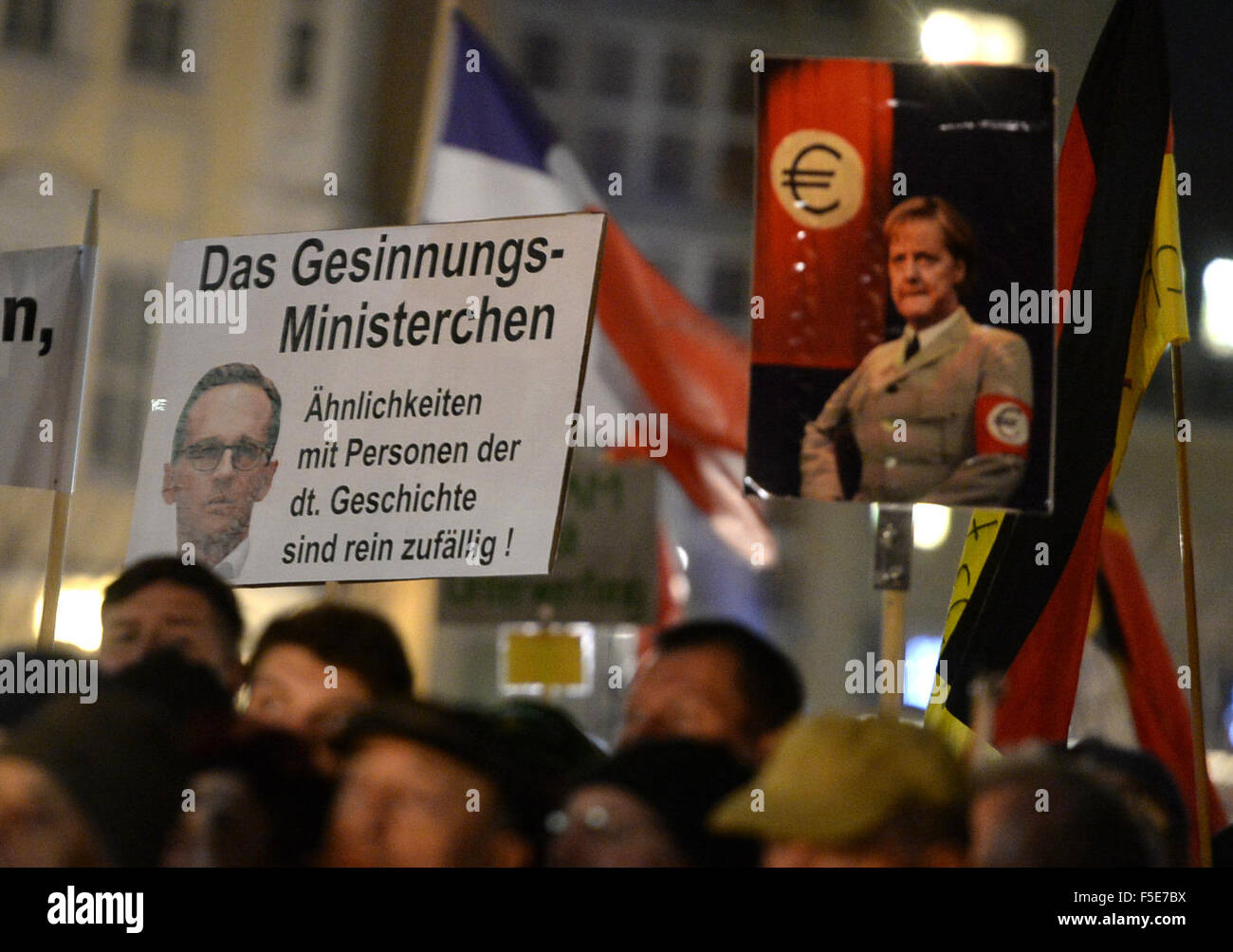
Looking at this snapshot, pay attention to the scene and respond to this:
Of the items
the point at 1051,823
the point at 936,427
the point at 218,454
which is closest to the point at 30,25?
the point at 218,454

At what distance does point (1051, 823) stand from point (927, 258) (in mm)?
2136

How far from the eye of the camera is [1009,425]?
3.81 metres

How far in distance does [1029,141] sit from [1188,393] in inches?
897

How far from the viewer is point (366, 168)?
21906 millimetres

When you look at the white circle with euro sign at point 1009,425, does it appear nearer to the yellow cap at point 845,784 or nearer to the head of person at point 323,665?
the head of person at point 323,665

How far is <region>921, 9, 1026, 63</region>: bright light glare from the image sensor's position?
27.3 meters

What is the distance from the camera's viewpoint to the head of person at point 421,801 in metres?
2.19

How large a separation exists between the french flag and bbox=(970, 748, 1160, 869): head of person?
315 centimetres

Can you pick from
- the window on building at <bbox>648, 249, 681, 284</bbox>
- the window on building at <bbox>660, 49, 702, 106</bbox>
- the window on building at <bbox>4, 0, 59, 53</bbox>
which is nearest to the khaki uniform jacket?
the window on building at <bbox>4, 0, 59, 53</bbox>

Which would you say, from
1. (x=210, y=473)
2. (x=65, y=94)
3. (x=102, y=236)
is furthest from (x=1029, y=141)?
(x=65, y=94)

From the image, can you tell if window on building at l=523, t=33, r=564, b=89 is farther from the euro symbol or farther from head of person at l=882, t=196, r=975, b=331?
head of person at l=882, t=196, r=975, b=331

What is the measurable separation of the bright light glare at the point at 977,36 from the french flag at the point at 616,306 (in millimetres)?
20373

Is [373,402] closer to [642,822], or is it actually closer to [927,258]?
[927,258]

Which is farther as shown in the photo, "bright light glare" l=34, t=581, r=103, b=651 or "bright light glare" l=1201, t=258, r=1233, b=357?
"bright light glare" l=1201, t=258, r=1233, b=357
